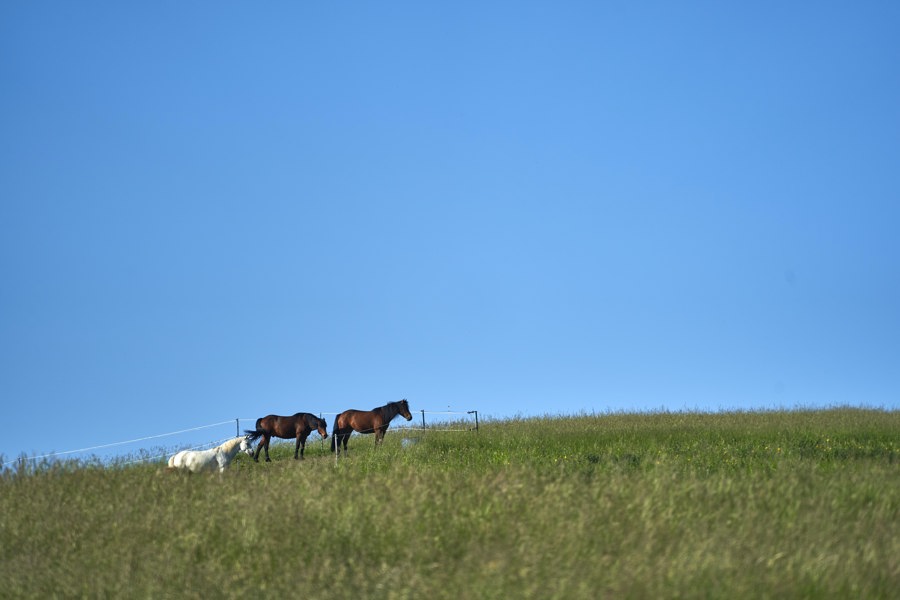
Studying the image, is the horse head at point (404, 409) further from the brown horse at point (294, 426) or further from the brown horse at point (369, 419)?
the brown horse at point (294, 426)

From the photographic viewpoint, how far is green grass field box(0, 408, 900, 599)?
6984mm

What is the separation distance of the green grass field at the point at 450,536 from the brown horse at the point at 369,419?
12.1 metres

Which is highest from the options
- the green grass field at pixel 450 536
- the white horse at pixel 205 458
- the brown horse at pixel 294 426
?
the brown horse at pixel 294 426

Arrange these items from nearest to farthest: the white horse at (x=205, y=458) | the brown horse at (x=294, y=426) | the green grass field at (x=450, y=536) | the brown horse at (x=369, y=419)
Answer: the green grass field at (x=450, y=536) → the white horse at (x=205, y=458) → the brown horse at (x=294, y=426) → the brown horse at (x=369, y=419)

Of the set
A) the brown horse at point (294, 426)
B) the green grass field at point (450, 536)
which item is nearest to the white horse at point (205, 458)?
the green grass field at point (450, 536)

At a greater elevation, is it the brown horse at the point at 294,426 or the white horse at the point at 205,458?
the brown horse at the point at 294,426

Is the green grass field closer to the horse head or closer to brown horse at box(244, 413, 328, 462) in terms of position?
brown horse at box(244, 413, 328, 462)

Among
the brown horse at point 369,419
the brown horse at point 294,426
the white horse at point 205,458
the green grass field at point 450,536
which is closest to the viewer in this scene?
the green grass field at point 450,536

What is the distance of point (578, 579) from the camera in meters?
6.79

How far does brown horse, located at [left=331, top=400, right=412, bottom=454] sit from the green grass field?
1212 cm

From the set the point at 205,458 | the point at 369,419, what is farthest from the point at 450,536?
the point at 369,419

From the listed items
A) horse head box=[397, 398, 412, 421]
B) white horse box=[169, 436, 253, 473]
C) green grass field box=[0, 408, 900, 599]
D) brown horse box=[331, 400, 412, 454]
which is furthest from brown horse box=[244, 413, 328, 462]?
green grass field box=[0, 408, 900, 599]

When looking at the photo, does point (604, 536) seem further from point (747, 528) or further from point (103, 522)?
point (103, 522)

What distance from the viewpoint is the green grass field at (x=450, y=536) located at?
6984mm
